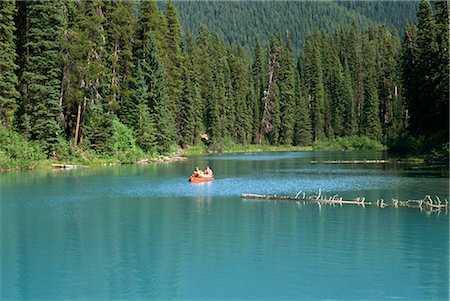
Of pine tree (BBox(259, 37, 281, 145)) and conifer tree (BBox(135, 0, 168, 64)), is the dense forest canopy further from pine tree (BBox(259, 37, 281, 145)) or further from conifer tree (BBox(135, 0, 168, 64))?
pine tree (BBox(259, 37, 281, 145))

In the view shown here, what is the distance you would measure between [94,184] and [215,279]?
84.2 ft

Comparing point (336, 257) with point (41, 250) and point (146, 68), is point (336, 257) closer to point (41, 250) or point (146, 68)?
point (41, 250)

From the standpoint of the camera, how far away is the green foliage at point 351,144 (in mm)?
103875

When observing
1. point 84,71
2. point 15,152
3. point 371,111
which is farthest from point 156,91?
point 371,111

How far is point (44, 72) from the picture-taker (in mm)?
56750

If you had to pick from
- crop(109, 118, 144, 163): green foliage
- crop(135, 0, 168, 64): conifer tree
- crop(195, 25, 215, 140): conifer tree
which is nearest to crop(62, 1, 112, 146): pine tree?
crop(109, 118, 144, 163): green foliage

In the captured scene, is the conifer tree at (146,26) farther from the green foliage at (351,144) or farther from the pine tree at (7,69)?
the green foliage at (351,144)

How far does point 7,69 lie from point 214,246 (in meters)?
39.8

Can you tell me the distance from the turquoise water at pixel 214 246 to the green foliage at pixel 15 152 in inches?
535

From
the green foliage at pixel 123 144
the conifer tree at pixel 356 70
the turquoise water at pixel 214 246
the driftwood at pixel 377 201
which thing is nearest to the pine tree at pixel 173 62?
the green foliage at pixel 123 144

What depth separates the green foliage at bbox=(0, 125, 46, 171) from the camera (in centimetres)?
5144

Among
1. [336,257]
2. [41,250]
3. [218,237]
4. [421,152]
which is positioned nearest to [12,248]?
[41,250]

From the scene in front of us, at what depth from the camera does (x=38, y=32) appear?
56.2m

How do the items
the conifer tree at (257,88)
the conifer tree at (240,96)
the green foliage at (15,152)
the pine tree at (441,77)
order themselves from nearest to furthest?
1. the green foliage at (15,152)
2. the pine tree at (441,77)
3. the conifer tree at (240,96)
4. the conifer tree at (257,88)
